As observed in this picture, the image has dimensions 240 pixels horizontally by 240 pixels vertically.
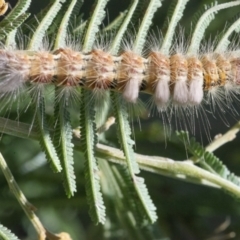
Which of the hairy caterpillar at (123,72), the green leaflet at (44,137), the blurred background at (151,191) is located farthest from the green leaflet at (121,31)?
the blurred background at (151,191)

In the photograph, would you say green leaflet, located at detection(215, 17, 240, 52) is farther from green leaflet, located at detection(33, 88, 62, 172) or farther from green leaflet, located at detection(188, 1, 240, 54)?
green leaflet, located at detection(33, 88, 62, 172)

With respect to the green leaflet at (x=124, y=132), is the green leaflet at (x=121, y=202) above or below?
below

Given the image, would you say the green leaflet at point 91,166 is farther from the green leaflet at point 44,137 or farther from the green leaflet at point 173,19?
the green leaflet at point 173,19

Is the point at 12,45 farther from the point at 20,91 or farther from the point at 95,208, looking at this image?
the point at 95,208

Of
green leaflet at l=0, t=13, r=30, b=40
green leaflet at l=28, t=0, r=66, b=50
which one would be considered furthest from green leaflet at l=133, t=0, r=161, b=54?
green leaflet at l=0, t=13, r=30, b=40

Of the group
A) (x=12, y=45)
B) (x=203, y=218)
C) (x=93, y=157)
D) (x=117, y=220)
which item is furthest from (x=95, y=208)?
(x=203, y=218)

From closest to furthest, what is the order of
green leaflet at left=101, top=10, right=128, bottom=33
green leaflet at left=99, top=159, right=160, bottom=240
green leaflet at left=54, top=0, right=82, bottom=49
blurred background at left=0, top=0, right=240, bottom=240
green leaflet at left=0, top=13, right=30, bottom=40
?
green leaflet at left=0, top=13, right=30, bottom=40 → green leaflet at left=54, top=0, right=82, bottom=49 → green leaflet at left=101, top=10, right=128, bottom=33 → green leaflet at left=99, top=159, right=160, bottom=240 → blurred background at left=0, top=0, right=240, bottom=240

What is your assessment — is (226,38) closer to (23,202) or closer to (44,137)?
(44,137)
